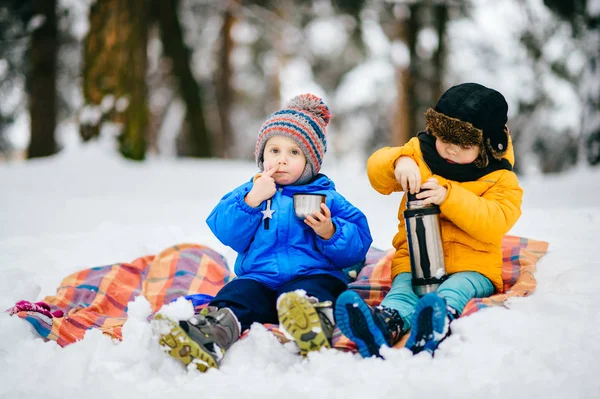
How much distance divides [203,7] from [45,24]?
5.31 m

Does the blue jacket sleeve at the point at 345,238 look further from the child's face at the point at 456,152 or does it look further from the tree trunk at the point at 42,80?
the tree trunk at the point at 42,80

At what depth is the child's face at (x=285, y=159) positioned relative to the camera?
2518 mm

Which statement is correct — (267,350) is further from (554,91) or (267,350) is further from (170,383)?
(554,91)

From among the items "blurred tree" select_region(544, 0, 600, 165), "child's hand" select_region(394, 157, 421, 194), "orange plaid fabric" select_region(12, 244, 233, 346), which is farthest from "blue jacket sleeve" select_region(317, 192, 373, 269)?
"blurred tree" select_region(544, 0, 600, 165)

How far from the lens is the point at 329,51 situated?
1509 cm

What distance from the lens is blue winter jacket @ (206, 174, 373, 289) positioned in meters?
2.41

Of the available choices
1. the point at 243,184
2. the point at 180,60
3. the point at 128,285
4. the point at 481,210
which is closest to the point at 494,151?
the point at 481,210

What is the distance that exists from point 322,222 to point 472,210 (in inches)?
24.3

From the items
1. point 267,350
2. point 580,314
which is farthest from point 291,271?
point 580,314

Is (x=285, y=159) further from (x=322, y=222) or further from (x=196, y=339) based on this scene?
(x=196, y=339)

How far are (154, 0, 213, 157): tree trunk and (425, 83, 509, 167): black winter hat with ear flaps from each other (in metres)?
8.76

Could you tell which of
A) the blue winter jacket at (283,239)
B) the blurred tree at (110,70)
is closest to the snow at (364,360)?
the blue winter jacket at (283,239)

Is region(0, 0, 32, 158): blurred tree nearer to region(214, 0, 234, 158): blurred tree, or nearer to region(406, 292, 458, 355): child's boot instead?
region(214, 0, 234, 158): blurred tree

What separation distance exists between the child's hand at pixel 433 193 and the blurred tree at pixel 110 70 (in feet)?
16.6
